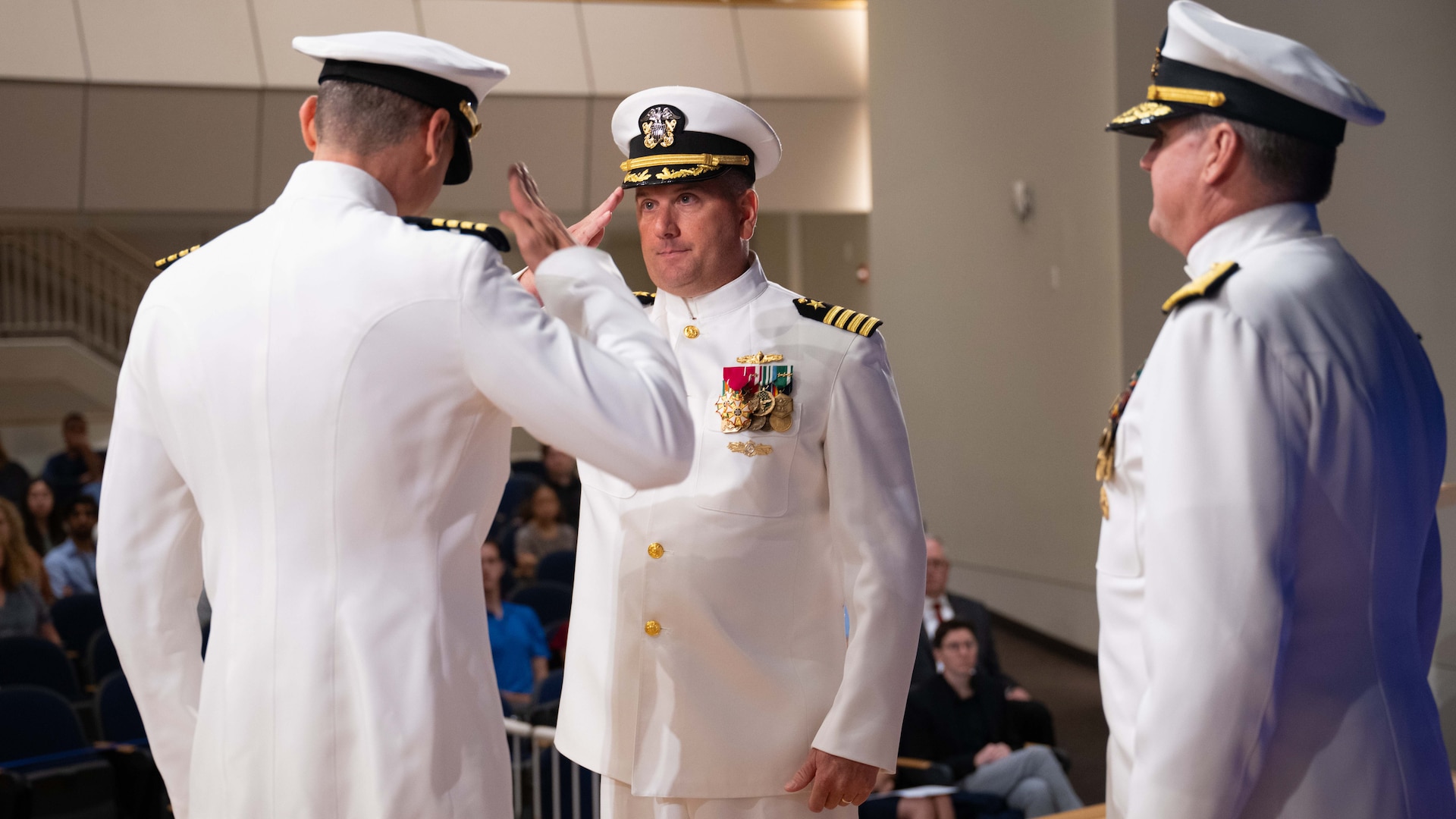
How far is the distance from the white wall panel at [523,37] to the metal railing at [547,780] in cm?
576

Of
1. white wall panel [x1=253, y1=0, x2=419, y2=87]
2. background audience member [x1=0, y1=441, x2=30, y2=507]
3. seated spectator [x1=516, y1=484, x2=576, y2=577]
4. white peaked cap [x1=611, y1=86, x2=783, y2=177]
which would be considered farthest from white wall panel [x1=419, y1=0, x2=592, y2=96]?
white peaked cap [x1=611, y1=86, x2=783, y2=177]

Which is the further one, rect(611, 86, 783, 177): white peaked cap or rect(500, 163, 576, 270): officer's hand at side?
rect(611, 86, 783, 177): white peaked cap

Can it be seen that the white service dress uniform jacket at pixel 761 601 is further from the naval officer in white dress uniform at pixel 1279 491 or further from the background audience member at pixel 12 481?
the background audience member at pixel 12 481

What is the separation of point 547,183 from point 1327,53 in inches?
231

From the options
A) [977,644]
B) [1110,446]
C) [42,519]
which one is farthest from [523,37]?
[1110,446]

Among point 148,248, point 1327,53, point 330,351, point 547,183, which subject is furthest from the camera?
point 148,248

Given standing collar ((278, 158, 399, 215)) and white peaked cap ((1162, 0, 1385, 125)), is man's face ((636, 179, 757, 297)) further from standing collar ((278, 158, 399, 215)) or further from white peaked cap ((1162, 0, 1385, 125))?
white peaked cap ((1162, 0, 1385, 125))

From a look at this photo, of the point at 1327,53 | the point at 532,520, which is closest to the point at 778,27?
the point at 532,520

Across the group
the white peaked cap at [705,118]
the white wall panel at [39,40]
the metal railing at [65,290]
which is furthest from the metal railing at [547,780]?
the metal railing at [65,290]

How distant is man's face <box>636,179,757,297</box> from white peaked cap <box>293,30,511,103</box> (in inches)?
26.6

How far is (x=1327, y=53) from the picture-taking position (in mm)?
4992

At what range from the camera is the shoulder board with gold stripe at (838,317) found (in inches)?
81.6

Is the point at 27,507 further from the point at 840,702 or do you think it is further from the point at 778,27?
the point at 840,702

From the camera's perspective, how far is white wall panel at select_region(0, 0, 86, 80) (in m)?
8.26
